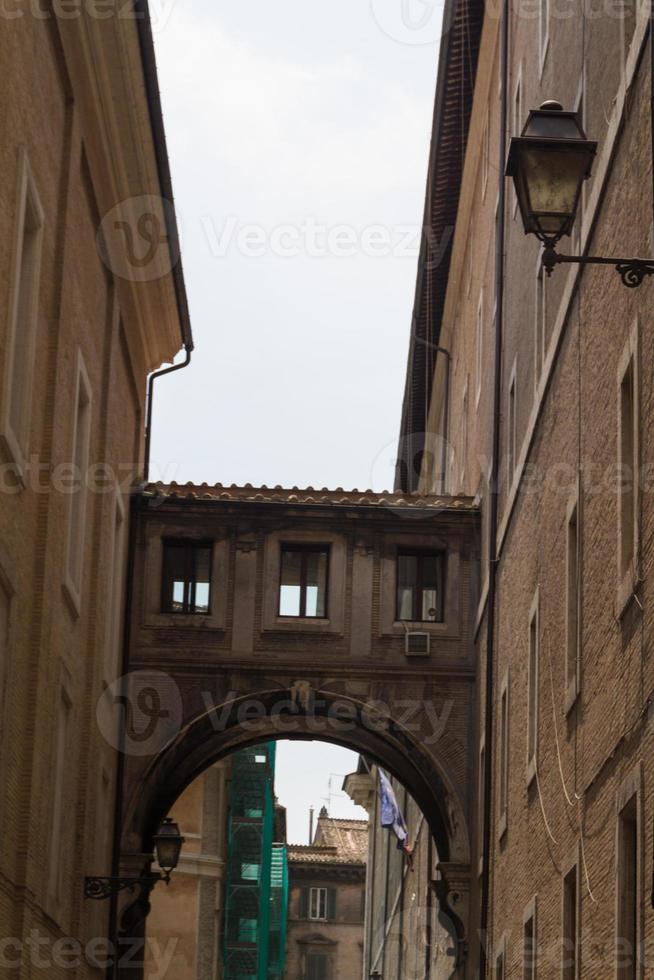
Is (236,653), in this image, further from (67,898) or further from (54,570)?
(54,570)

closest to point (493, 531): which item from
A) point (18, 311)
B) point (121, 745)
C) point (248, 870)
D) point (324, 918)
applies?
point (121, 745)

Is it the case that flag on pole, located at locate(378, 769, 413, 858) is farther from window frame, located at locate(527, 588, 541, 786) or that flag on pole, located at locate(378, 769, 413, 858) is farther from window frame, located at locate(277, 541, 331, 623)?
window frame, located at locate(527, 588, 541, 786)

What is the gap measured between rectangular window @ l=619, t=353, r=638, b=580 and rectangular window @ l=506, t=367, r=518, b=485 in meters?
7.99

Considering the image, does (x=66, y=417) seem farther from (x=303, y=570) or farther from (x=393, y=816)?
(x=393, y=816)

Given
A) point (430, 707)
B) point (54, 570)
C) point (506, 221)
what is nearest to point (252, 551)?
point (430, 707)

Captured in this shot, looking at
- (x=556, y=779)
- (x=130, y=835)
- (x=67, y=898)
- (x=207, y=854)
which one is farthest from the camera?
(x=207, y=854)

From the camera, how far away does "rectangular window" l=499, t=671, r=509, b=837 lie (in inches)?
874

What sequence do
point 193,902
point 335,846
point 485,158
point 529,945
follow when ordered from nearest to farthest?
point 529,945
point 485,158
point 193,902
point 335,846

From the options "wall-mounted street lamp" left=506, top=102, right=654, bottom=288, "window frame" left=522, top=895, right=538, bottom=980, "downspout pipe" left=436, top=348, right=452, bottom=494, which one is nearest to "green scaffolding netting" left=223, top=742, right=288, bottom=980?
"downspout pipe" left=436, top=348, right=452, bottom=494

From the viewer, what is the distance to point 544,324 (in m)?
19.8

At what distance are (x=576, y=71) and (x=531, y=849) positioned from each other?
748 cm

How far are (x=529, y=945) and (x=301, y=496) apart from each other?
30.9 ft

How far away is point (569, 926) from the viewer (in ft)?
54.3

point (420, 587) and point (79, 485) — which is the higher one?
point (420, 587)
